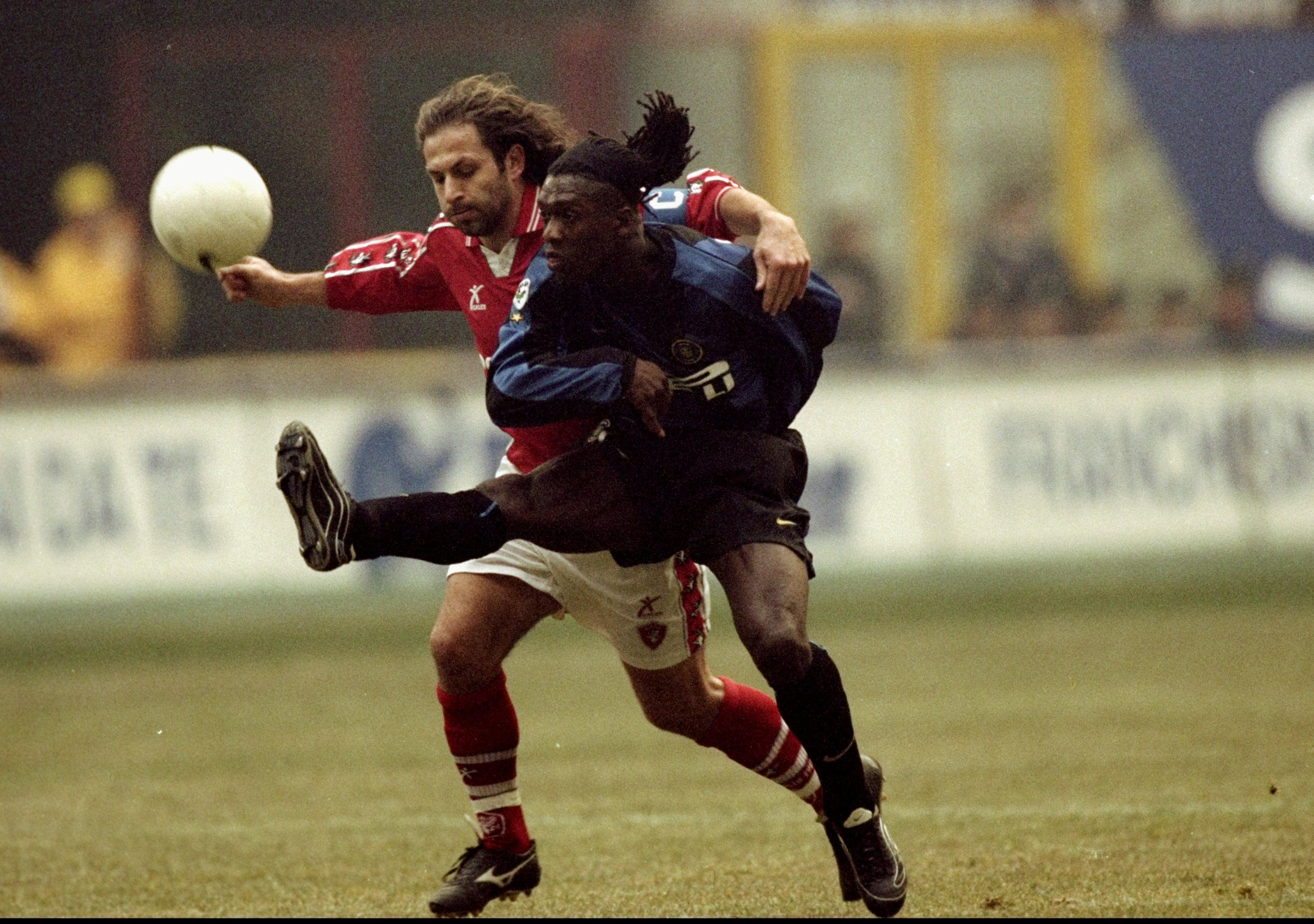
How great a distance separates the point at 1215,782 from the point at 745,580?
286 cm

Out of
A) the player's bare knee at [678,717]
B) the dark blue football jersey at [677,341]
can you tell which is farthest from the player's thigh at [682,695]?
the dark blue football jersey at [677,341]

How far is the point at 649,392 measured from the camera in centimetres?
547

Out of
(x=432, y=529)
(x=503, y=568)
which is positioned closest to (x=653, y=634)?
(x=503, y=568)

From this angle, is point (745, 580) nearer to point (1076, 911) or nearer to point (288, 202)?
point (1076, 911)

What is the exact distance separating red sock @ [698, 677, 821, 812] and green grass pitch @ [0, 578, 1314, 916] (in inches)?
11.4

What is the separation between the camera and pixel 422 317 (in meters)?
18.1

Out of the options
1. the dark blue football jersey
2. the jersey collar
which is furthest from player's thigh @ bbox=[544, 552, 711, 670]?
the jersey collar

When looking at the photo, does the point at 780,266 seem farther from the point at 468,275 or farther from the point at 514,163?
the point at 468,275

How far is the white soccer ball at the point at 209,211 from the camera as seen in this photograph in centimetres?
610

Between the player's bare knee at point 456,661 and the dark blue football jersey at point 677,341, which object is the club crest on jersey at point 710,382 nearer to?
the dark blue football jersey at point 677,341

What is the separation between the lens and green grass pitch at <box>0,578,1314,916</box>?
615 cm

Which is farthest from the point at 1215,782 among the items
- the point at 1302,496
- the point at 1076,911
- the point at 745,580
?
the point at 1302,496

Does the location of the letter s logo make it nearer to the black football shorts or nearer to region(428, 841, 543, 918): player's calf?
the black football shorts

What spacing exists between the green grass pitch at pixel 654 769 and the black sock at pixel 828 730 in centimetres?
37
